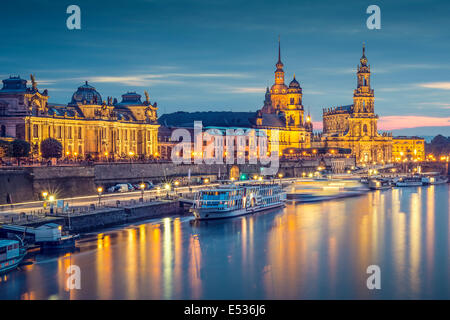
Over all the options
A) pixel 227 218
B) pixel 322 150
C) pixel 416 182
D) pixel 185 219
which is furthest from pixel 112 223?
pixel 322 150

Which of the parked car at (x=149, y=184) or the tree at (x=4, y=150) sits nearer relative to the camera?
the tree at (x=4, y=150)

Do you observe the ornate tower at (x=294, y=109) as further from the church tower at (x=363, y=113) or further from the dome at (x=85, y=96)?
the dome at (x=85, y=96)

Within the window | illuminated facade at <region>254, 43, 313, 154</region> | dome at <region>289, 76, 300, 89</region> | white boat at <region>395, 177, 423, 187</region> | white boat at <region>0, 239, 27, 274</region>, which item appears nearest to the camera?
white boat at <region>0, 239, 27, 274</region>

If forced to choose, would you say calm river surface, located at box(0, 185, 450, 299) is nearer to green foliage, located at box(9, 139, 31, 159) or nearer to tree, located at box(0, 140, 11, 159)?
green foliage, located at box(9, 139, 31, 159)

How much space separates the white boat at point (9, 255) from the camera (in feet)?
104

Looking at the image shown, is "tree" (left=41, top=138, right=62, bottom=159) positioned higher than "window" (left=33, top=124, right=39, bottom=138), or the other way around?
"window" (left=33, top=124, right=39, bottom=138)

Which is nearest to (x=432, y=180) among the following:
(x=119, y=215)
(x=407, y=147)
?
(x=407, y=147)

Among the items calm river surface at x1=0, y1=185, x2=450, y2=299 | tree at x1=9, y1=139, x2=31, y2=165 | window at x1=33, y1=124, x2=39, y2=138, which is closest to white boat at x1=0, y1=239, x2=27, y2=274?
calm river surface at x1=0, y1=185, x2=450, y2=299

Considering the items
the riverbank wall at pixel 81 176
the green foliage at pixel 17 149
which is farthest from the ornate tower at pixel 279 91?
the green foliage at pixel 17 149

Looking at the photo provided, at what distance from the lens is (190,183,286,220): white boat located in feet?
169

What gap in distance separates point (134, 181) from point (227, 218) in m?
22.9

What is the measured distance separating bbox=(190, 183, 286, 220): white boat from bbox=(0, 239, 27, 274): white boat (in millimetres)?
20204

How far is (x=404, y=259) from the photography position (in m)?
36.9

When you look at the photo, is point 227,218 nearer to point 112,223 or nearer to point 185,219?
point 185,219
